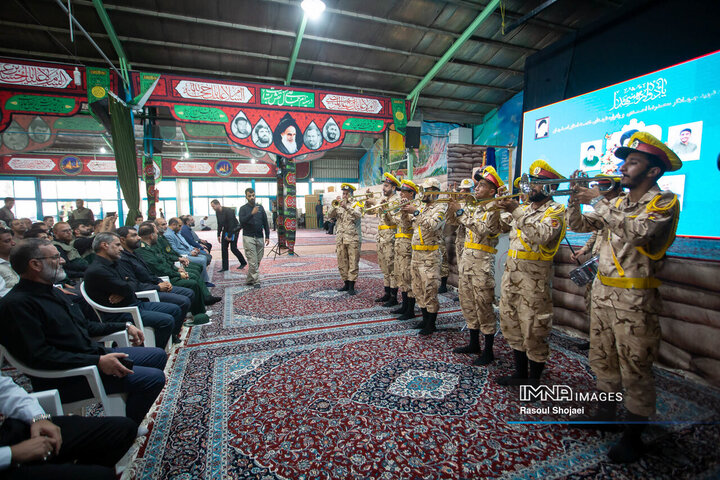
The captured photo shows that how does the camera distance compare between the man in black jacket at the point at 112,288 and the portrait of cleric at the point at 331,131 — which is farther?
the portrait of cleric at the point at 331,131

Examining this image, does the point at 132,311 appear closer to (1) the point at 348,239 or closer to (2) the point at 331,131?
(1) the point at 348,239

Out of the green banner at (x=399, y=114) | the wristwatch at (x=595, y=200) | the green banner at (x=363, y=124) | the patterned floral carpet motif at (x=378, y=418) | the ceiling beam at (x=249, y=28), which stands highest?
the ceiling beam at (x=249, y=28)

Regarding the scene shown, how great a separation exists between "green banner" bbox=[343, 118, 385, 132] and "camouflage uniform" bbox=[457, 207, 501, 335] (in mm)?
6546

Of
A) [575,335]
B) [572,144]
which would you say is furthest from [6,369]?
[572,144]

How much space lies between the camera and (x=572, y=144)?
409cm

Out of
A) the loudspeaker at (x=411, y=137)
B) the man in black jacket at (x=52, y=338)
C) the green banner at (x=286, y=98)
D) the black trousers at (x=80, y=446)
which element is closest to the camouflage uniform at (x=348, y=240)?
the man in black jacket at (x=52, y=338)

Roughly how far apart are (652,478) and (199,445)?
2.47 meters

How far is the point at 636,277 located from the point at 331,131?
7.80 meters

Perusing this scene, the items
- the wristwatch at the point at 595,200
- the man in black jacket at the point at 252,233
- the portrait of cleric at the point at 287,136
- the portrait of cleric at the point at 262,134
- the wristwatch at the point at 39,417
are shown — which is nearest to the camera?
the wristwatch at the point at 39,417

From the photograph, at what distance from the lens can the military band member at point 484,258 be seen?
270cm

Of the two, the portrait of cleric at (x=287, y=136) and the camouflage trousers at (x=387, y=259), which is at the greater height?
the portrait of cleric at (x=287, y=136)

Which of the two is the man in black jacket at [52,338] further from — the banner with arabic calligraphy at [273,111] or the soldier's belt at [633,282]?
the banner with arabic calligraphy at [273,111]

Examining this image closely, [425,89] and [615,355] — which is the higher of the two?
[425,89]

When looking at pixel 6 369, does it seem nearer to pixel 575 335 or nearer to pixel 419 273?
pixel 419 273
